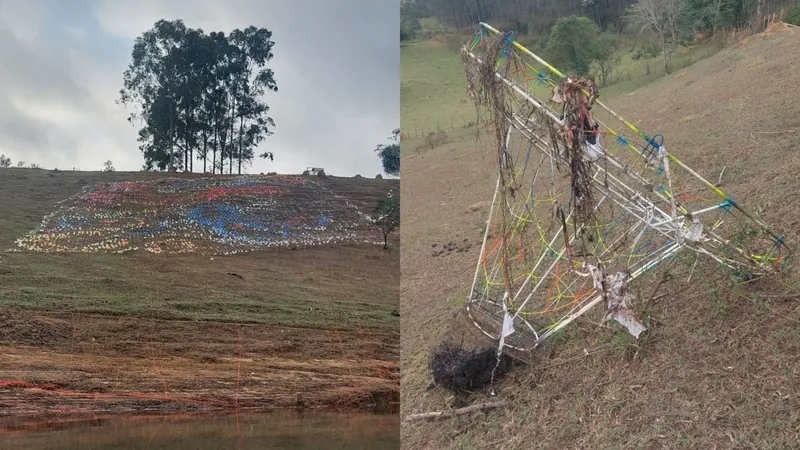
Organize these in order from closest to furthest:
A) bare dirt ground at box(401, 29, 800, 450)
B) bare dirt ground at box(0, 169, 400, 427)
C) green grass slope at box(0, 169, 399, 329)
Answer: bare dirt ground at box(401, 29, 800, 450), bare dirt ground at box(0, 169, 400, 427), green grass slope at box(0, 169, 399, 329)

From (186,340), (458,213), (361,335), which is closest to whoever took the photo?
(186,340)

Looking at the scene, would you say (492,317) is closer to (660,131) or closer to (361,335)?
(361,335)

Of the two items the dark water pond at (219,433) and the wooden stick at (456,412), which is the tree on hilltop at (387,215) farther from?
the wooden stick at (456,412)

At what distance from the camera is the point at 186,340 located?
273 inches

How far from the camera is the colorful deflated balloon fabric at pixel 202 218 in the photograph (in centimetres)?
822

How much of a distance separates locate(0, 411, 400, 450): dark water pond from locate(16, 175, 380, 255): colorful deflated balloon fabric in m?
3.01

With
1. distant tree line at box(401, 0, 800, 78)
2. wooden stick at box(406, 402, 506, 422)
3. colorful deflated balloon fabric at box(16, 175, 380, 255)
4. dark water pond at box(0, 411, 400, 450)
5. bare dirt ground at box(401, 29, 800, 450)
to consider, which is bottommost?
dark water pond at box(0, 411, 400, 450)

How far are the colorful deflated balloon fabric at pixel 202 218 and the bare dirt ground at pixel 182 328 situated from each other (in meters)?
0.24

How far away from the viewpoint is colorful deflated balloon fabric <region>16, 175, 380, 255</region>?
8219 millimetres

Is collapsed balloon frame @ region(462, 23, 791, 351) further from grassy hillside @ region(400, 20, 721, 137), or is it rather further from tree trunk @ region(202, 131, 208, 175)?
grassy hillside @ region(400, 20, 721, 137)

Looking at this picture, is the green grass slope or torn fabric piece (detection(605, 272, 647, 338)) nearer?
torn fabric piece (detection(605, 272, 647, 338))

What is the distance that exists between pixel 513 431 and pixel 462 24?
1007 cm

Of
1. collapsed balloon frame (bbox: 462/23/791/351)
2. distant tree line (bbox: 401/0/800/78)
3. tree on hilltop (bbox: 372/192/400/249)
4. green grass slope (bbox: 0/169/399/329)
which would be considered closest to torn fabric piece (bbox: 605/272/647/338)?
collapsed balloon frame (bbox: 462/23/791/351)

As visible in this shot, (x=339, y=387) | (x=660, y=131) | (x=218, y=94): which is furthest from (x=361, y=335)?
(x=660, y=131)
